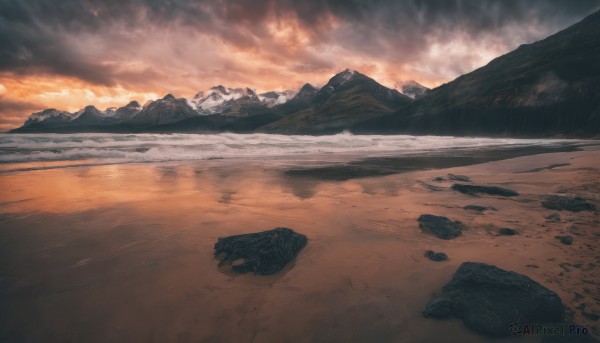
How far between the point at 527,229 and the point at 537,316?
2.44 meters

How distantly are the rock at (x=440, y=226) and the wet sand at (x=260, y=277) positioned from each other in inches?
5.9

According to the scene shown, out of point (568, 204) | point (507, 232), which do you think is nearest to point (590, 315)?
point (507, 232)

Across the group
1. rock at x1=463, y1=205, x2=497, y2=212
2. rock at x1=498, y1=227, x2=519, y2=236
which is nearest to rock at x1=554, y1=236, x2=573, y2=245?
rock at x1=498, y1=227, x2=519, y2=236

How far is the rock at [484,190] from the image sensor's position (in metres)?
6.58

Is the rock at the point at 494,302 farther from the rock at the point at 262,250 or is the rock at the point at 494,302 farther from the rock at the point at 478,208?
the rock at the point at 478,208

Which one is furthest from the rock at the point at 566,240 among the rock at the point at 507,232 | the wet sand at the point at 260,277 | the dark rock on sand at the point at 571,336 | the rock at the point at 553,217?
the dark rock on sand at the point at 571,336

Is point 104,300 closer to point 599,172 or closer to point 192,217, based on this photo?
point 192,217

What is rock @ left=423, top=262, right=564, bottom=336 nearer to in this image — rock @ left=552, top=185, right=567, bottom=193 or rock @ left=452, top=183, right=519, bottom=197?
rock @ left=452, top=183, right=519, bottom=197

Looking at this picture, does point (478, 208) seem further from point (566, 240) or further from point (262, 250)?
point (262, 250)

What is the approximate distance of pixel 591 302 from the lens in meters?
2.63

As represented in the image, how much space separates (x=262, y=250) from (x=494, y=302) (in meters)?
2.39

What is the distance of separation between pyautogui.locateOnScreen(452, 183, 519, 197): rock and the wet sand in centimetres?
38

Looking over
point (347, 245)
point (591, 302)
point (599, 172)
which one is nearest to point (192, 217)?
point (347, 245)

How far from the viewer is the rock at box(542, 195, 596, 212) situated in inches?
204
